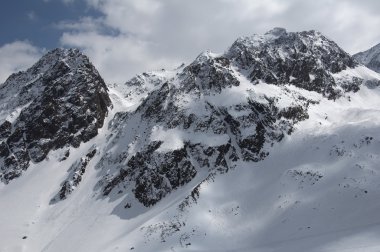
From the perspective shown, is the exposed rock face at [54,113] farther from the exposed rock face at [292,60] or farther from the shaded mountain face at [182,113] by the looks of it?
the exposed rock face at [292,60]

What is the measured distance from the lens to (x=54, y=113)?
12088cm

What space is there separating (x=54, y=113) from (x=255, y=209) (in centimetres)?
6620

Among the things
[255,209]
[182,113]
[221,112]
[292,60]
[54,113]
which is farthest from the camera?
[54,113]

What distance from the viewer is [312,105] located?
348 feet

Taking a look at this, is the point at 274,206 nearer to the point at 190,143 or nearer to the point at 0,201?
the point at 190,143

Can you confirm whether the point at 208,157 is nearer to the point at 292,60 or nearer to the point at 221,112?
the point at 221,112

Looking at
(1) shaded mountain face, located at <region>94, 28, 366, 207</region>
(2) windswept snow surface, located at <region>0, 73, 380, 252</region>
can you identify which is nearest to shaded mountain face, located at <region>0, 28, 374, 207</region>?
(1) shaded mountain face, located at <region>94, 28, 366, 207</region>

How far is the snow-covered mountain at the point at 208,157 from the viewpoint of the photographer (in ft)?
243

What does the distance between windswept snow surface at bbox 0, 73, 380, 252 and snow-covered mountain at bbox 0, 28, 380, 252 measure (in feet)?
0.90

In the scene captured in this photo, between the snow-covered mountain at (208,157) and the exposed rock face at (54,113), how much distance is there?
0.35 metres

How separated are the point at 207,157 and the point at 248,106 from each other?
52.2ft

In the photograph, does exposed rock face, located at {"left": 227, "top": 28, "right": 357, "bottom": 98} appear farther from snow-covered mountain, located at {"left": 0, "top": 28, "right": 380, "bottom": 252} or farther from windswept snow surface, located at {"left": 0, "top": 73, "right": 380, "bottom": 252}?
windswept snow surface, located at {"left": 0, "top": 73, "right": 380, "bottom": 252}

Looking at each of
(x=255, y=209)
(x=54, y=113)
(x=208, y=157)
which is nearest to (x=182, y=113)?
(x=208, y=157)

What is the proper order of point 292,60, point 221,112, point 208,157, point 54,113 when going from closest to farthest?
point 208,157 → point 221,112 → point 292,60 → point 54,113
